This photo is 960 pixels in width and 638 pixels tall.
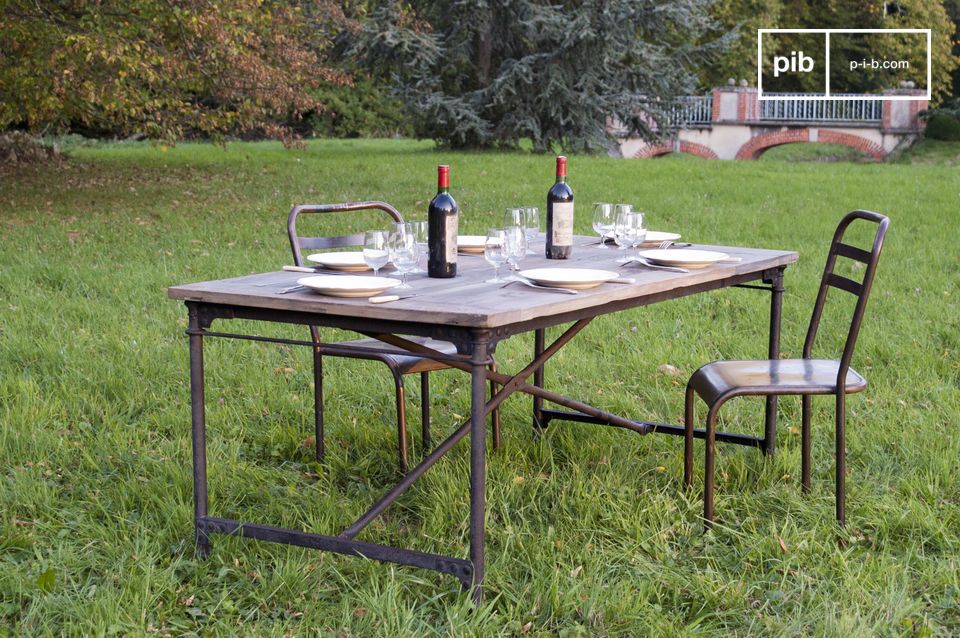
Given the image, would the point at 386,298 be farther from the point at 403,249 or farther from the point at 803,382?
the point at 803,382

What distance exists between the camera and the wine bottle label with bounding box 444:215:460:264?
10.8ft

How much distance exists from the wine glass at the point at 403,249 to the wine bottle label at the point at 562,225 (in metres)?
0.69

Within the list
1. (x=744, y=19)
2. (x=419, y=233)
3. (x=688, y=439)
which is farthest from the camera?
(x=744, y=19)

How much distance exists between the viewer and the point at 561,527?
361 cm

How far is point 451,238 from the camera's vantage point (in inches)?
133

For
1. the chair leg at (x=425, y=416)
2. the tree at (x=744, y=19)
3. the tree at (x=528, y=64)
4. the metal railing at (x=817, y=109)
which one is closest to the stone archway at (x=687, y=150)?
the metal railing at (x=817, y=109)

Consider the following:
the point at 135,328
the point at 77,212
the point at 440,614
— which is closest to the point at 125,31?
the point at 77,212

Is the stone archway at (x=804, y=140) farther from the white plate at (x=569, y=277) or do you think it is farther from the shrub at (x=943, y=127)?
the white plate at (x=569, y=277)

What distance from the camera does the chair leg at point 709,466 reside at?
11.3 ft

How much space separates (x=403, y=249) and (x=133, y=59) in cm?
756

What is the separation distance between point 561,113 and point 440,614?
1998cm

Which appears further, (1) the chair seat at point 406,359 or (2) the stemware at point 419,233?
(1) the chair seat at point 406,359

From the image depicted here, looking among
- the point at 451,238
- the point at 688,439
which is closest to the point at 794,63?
the point at 688,439

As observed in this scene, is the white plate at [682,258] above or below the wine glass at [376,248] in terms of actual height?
below
